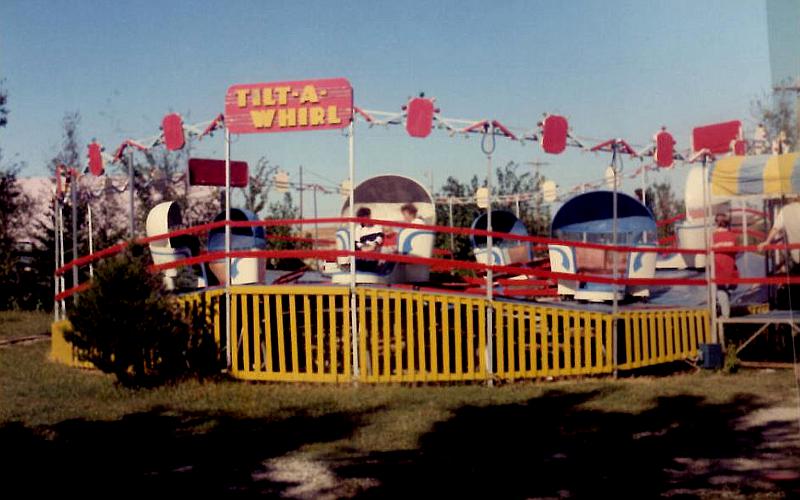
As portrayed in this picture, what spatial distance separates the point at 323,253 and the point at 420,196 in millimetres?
5661

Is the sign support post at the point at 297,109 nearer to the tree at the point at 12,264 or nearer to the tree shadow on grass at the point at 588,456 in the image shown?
the tree shadow on grass at the point at 588,456

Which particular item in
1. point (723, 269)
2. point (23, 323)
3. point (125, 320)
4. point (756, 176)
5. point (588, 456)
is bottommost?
point (588, 456)

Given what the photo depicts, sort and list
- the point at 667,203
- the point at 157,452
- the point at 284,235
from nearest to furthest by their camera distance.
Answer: the point at 157,452 → the point at 284,235 → the point at 667,203

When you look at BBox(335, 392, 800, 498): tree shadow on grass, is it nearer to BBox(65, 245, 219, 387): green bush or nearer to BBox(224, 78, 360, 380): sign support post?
BBox(224, 78, 360, 380): sign support post

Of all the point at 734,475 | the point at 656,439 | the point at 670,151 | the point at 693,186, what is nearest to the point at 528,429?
the point at 656,439

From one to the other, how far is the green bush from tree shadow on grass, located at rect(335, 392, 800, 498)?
359 centimetres

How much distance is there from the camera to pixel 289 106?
368 inches

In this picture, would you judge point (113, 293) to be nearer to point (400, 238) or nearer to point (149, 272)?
point (149, 272)

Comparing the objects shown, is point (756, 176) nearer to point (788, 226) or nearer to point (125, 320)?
point (788, 226)

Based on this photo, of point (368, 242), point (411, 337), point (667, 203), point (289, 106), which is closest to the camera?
point (411, 337)

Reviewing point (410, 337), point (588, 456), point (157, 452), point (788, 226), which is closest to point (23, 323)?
point (410, 337)

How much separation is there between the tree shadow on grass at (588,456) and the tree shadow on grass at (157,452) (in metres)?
0.78

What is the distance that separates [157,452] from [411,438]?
192 cm

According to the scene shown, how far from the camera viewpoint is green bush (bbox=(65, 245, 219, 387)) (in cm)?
897
